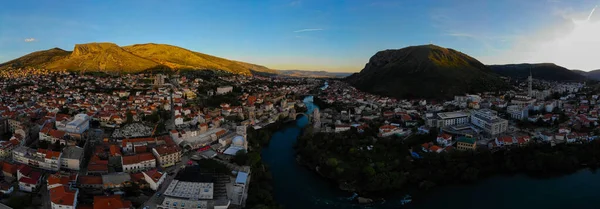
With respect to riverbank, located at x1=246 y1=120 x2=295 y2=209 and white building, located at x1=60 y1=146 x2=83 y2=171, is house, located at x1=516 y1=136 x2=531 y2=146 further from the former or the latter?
white building, located at x1=60 y1=146 x2=83 y2=171

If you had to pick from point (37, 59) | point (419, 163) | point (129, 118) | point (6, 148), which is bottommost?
point (419, 163)

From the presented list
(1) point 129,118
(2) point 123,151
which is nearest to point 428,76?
(1) point 129,118

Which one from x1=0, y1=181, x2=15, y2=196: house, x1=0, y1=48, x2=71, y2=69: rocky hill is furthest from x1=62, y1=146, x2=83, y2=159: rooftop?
x1=0, y1=48, x2=71, y2=69: rocky hill

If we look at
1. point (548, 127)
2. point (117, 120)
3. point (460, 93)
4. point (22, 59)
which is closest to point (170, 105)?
point (117, 120)

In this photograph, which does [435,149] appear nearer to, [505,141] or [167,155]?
[505,141]

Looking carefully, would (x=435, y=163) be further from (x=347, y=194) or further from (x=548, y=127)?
(x=548, y=127)

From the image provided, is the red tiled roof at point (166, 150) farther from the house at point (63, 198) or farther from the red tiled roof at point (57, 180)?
the house at point (63, 198)
